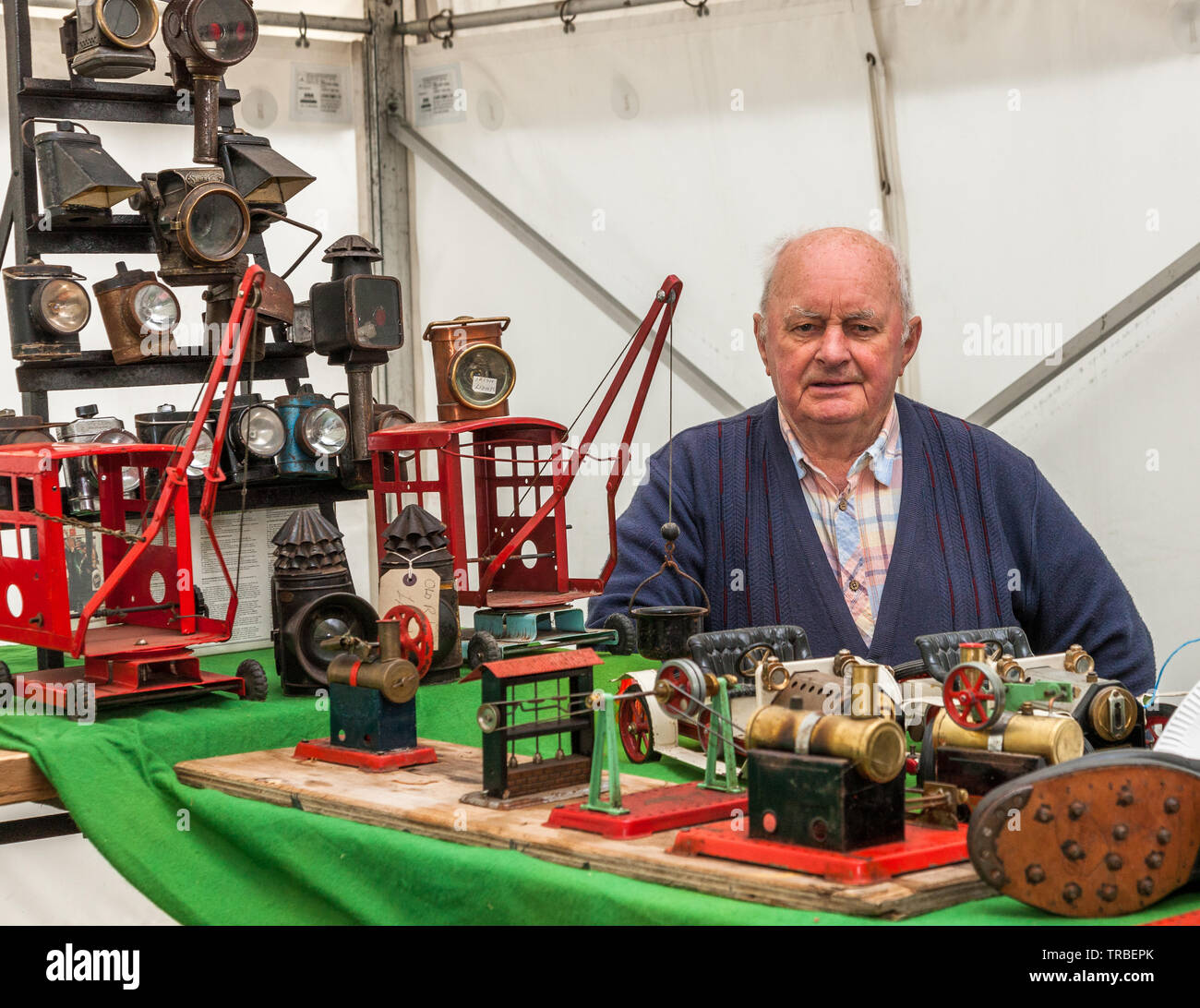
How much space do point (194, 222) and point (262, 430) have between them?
0.44 metres

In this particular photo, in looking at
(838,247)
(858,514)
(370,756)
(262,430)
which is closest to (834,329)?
(838,247)

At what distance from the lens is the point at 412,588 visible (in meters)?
2.66

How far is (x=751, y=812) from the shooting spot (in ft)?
5.08

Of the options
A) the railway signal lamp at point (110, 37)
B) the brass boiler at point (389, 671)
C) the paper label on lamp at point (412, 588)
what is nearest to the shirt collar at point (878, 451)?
the paper label on lamp at point (412, 588)

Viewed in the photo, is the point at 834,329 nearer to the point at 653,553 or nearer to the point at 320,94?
the point at 653,553

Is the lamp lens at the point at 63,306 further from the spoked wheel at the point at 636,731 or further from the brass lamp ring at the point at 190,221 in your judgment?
the spoked wheel at the point at 636,731

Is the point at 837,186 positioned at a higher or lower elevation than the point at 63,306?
higher

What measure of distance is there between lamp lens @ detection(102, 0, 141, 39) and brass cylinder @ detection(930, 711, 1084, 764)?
2357 mm

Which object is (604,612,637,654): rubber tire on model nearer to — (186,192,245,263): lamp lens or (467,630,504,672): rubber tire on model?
(467,630,504,672): rubber tire on model

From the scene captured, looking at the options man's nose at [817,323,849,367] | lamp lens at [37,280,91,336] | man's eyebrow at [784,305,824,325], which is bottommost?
man's nose at [817,323,849,367]

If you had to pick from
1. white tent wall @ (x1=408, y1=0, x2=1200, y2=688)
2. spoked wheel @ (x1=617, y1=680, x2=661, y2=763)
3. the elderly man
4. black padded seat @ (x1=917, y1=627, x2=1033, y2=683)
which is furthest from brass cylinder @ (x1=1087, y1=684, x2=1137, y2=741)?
white tent wall @ (x1=408, y1=0, x2=1200, y2=688)

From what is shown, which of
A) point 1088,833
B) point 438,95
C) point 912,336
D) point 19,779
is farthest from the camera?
point 438,95

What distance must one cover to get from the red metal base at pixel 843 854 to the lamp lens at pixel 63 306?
201cm

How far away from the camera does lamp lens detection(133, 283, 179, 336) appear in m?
3.22
